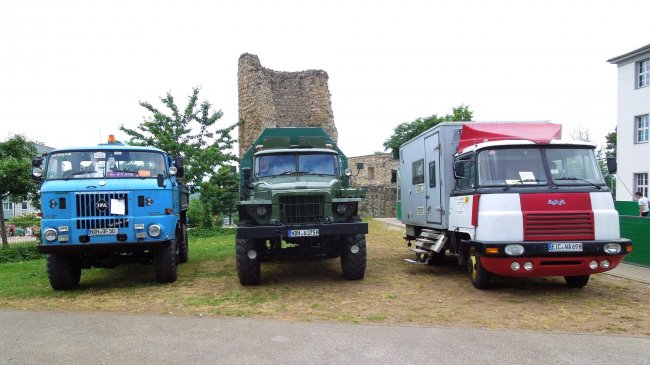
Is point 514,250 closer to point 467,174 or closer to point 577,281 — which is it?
point 467,174

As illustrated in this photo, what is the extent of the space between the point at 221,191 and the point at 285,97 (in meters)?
5.80

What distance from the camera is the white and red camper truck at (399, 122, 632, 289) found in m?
6.98

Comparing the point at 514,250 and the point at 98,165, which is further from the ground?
the point at 98,165

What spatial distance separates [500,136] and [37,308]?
7708 mm

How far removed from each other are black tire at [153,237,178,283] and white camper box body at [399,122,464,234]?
16.6 feet

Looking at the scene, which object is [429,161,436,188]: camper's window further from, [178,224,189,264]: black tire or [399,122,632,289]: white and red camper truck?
[178,224,189,264]: black tire

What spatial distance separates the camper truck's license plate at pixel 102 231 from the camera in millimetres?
7895

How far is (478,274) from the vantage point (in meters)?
7.80

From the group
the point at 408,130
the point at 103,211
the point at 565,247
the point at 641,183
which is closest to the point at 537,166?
the point at 565,247

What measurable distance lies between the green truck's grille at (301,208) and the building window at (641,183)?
2309cm

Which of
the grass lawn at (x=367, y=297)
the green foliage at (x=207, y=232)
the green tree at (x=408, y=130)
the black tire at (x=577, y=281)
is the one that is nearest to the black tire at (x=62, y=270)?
the grass lawn at (x=367, y=297)

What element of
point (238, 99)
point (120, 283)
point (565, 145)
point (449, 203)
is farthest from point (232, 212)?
point (565, 145)

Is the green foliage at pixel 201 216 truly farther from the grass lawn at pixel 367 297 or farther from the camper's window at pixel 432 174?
the camper's window at pixel 432 174

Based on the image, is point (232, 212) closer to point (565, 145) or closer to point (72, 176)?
point (72, 176)
